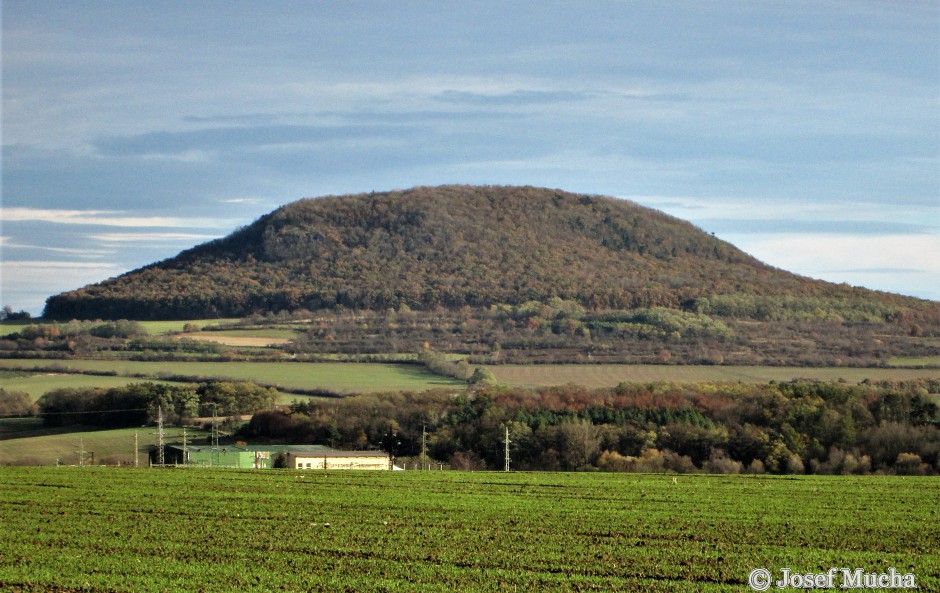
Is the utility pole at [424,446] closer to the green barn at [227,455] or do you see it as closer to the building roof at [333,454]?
the building roof at [333,454]

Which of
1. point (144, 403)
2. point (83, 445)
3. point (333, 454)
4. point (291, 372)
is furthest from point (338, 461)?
point (291, 372)

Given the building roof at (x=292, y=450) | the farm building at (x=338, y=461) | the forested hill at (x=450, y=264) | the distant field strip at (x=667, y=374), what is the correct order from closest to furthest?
the farm building at (x=338, y=461) < the building roof at (x=292, y=450) < the distant field strip at (x=667, y=374) < the forested hill at (x=450, y=264)

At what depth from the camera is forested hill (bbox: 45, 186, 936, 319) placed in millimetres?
140500

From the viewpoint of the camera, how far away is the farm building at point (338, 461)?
2552 inches

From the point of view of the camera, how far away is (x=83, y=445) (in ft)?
239

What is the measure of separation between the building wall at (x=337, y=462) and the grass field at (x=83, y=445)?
12.1 meters

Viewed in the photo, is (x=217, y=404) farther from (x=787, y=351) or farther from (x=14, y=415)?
(x=787, y=351)

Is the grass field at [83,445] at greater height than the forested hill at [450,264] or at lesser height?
lesser

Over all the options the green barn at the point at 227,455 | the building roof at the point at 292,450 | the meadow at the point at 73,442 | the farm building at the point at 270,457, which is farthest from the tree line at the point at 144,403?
the farm building at the point at 270,457

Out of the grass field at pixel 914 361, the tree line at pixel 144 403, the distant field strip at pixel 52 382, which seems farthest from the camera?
the grass field at pixel 914 361

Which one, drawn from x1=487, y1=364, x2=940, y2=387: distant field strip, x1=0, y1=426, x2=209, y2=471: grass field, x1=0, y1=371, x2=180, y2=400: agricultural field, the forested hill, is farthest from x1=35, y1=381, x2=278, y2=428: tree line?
the forested hill

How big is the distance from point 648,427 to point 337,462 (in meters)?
20.3

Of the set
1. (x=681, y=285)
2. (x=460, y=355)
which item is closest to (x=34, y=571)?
(x=460, y=355)

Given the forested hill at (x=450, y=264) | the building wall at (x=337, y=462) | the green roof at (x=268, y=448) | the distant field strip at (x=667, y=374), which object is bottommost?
the building wall at (x=337, y=462)
